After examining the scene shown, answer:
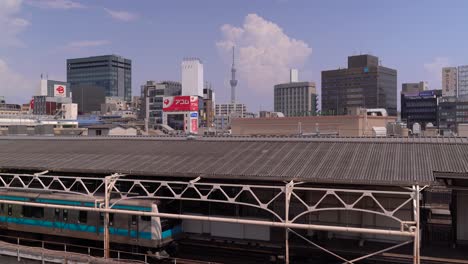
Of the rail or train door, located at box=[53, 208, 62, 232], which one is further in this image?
train door, located at box=[53, 208, 62, 232]

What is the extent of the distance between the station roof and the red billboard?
94685mm

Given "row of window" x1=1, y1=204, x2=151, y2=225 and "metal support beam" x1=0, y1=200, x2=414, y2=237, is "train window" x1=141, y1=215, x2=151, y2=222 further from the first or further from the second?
"metal support beam" x1=0, y1=200, x2=414, y2=237

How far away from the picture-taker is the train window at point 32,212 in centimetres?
2647

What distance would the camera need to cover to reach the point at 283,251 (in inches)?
889

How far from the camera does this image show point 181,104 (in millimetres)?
129875

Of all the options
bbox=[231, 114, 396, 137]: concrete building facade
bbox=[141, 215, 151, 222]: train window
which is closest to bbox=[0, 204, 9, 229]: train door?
bbox=[141, 215, 151, 222]: train window

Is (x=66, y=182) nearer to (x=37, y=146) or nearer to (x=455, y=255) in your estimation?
(x=37, y=146)

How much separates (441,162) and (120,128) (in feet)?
183

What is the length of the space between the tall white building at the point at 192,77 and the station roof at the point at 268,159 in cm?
12579

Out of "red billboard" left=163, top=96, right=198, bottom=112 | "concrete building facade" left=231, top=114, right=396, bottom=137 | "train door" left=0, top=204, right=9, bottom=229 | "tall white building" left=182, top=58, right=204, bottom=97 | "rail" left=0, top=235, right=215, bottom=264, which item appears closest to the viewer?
"rail" left=0, top=235, right=215, bottom=264

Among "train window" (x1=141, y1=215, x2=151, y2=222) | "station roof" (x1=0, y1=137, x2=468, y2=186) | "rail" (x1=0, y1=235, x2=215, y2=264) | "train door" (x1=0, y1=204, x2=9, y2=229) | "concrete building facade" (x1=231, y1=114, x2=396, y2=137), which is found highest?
"concrete building facade" (x1=231, y1=114, x2=396, y2=137)

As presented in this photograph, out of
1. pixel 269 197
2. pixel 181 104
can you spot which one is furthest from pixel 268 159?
pixel 181 104

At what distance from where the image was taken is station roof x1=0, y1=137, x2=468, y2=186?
67.3ft

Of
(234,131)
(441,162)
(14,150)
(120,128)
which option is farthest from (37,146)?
(234,131)
